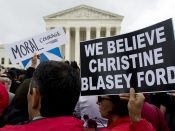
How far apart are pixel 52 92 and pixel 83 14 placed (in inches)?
3171

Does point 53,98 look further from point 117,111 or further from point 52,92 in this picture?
point 117,111

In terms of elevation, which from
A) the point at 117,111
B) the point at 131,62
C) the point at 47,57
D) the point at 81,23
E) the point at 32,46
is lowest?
the point at 117,111

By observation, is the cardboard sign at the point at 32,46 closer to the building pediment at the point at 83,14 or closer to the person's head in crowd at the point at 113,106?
the person's head in crowd at the point at 113,106

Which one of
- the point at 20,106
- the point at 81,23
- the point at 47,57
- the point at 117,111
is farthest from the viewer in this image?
the point at 81,23

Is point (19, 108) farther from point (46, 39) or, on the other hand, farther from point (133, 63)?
point (46, 39)

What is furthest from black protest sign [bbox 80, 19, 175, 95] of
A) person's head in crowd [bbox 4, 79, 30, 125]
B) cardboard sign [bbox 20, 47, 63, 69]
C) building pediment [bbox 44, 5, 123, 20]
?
building pediment [bbox 44, 5, 123, 20]

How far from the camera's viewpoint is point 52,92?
2.48 meters

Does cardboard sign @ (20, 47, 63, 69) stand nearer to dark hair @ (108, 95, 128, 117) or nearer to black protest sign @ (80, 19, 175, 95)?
black protest sign @ (80, 19, 175, 95)

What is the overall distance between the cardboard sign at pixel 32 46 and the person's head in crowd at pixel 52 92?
5.31 meters

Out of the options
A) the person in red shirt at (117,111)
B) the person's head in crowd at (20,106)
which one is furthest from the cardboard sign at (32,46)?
the person in red shirt at (117,111)

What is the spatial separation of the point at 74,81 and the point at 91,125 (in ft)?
1.76

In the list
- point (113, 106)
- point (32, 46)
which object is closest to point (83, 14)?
point (32, 46)

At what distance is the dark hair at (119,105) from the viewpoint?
3.45 metres

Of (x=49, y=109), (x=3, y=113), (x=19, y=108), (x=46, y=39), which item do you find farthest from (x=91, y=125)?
(x=46, y=39)
